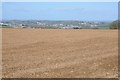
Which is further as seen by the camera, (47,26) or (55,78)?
(47,26)

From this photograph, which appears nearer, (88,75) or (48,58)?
(88,75)

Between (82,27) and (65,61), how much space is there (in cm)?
2559

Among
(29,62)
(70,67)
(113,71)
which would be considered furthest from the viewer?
(29,62)

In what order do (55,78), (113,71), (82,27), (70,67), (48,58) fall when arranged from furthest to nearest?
(82,27) < (48,58) < (70,67) < (113,71) < (55,78)

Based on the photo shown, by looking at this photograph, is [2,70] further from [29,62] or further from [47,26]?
[47,26]

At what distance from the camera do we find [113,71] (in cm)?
1116

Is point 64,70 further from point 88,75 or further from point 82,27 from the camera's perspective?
point 82,27

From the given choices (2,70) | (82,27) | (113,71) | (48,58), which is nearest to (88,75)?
(113,71)

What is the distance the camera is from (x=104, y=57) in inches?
569

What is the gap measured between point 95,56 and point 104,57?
1.55ft

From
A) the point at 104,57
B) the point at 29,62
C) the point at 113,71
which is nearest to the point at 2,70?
the point at 29,62

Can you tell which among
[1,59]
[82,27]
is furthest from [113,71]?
[82,27]

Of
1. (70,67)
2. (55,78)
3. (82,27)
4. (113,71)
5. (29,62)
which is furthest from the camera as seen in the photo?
(82,27)

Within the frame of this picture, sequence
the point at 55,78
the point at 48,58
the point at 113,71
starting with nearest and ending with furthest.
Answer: the point at 55,78 → the point at 113,71 → the point at 48,58
